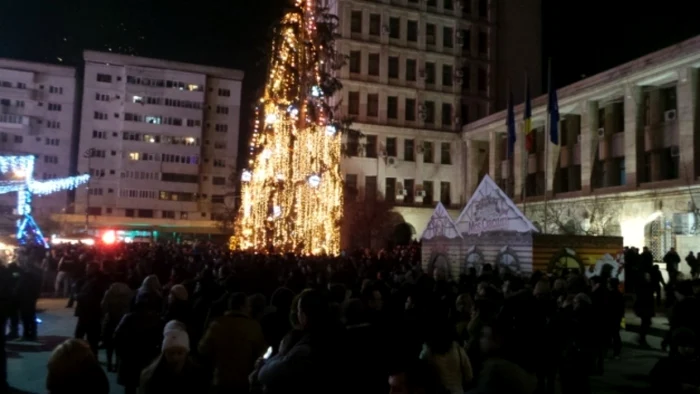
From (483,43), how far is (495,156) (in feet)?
43.6

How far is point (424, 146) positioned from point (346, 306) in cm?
4625

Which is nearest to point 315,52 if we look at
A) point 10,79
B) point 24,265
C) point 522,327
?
point 24,265

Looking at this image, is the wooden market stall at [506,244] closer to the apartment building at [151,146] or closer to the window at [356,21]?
the window at [356,21]

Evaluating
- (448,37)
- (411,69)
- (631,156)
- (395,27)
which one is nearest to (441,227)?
→ (631,156)

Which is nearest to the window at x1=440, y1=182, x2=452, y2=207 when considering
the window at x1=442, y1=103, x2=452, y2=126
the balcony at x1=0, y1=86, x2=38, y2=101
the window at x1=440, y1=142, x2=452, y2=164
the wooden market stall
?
the window at x1=440, y1=142, x2=452, y2=164

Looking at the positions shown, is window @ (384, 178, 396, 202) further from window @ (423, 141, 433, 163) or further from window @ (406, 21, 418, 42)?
window @ (406, 21, 418, 42)

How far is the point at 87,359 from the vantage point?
385 centimetres

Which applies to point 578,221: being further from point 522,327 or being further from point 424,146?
point 522,327

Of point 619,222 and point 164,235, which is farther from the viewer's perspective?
point 164,235

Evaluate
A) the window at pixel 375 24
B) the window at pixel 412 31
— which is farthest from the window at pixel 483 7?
the window at pixel 375 24

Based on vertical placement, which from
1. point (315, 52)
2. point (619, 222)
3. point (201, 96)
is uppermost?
point (201, 96)

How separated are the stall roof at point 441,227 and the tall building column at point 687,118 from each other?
44.3 ft

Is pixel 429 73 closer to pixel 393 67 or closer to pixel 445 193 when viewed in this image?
pixel 393 67

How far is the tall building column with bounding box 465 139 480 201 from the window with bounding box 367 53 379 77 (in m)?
9.61
